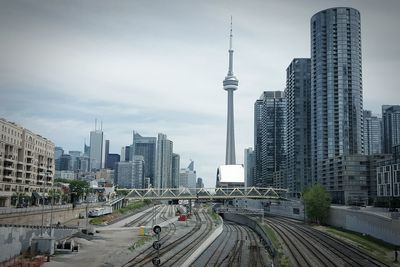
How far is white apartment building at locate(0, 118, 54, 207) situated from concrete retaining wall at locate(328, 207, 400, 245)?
84698 millimetres

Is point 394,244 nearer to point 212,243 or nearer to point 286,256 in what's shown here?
point 286,256

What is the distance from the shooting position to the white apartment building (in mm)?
137875

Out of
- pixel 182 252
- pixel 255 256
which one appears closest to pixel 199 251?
pixel 182 252

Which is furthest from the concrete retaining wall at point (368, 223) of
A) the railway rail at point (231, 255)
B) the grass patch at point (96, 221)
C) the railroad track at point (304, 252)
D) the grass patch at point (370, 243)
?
the grass patch at point (96, 221)

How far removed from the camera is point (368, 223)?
107m

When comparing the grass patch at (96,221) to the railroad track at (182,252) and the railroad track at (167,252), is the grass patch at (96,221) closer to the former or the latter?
the railroad track at (167,252)

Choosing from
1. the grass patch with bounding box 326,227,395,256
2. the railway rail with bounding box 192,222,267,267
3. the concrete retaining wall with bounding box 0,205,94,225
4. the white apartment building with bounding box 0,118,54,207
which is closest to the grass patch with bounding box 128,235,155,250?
the railway rail with bounding box 192,222,267,267

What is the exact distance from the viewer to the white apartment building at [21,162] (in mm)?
137875

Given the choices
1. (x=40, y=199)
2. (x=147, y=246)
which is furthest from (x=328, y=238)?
(x=40, y=199)

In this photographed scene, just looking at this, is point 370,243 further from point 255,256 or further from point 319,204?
point 319,204

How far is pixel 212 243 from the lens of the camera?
354 feet

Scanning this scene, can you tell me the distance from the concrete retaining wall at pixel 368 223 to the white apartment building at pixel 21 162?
8470 centimetres

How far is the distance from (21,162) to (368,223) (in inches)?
4516

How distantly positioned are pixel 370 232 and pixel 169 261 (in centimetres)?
5488
